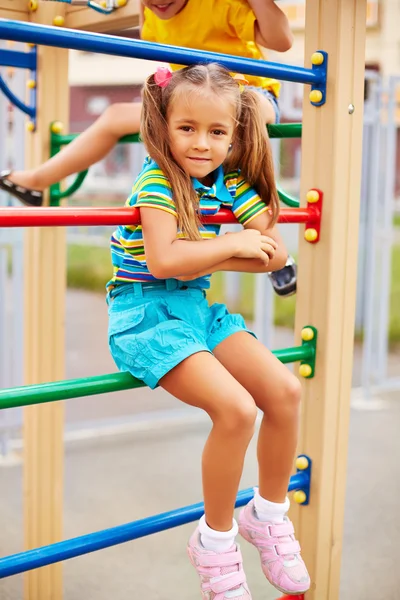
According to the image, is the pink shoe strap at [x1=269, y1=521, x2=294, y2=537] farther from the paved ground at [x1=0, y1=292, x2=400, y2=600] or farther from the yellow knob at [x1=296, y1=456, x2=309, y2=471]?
the paved ground at [x1=0, y1=292, x2=400, y2=600]

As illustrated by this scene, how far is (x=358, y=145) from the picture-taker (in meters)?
1.55

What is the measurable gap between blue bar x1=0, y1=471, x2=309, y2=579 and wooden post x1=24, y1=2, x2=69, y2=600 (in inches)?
28.1

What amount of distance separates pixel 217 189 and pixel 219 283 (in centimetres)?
632

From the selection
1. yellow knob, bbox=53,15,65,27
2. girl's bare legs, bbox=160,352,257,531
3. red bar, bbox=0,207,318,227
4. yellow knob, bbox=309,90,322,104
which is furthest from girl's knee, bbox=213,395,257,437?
yellow knob, bbox=53,15,65,27

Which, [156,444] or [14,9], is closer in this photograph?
[14,9]

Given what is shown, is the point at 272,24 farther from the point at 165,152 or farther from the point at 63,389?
the point at 63,389

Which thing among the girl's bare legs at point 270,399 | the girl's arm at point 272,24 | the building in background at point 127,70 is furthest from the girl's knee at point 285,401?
the building in background at point 127,70

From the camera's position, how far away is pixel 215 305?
4.61ft

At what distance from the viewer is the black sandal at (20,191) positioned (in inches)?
75.0

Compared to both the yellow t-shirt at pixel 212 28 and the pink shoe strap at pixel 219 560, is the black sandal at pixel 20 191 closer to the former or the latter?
the yellow t-shirt at pixel 212 28

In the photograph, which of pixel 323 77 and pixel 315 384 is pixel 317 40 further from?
pixel 315 384

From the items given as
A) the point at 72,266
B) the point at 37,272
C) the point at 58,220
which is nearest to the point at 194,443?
the point at 37,272

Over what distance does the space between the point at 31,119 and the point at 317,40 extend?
0.85m

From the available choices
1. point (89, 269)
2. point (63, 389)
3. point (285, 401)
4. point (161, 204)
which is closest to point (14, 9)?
point (161, 204)
